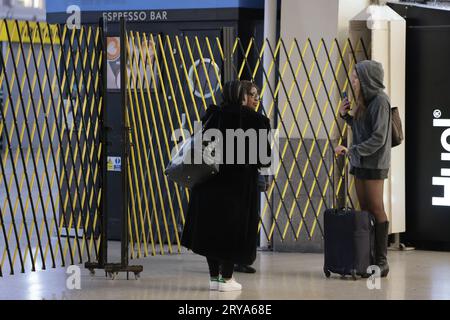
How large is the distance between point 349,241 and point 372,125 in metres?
0.95

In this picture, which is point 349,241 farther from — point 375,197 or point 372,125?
→ point 372,125

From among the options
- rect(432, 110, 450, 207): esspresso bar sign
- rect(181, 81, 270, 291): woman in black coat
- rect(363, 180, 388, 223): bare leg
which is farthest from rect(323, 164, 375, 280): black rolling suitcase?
rect(432, 110, 450, 207): esspresso bar sign

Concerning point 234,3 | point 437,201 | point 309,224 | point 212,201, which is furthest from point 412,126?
point 212,201

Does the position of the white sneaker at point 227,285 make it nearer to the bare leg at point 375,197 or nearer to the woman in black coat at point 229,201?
the woman in black coat at point 229,201

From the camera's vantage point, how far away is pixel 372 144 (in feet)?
27.5

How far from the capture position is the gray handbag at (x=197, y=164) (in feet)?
25.2

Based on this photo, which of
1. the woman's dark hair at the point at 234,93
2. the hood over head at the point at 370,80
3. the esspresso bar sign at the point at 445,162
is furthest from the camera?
the esspresso bar sign at the point at 445,162

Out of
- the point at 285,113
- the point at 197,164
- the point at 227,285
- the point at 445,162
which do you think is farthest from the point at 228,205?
the point at 445,162

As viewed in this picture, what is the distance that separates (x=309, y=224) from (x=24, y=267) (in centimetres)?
277

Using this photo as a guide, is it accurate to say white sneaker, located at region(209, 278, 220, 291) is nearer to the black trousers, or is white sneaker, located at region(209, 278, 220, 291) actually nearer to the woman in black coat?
the black trousers

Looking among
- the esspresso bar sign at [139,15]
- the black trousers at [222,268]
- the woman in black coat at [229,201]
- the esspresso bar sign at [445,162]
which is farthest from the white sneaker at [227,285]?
the esspresso bar sign at [139,15]

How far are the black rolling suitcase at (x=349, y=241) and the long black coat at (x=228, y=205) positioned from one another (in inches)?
38.4

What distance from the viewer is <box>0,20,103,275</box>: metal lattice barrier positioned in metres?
8.57

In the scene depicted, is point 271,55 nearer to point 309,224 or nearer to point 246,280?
point 309,224
